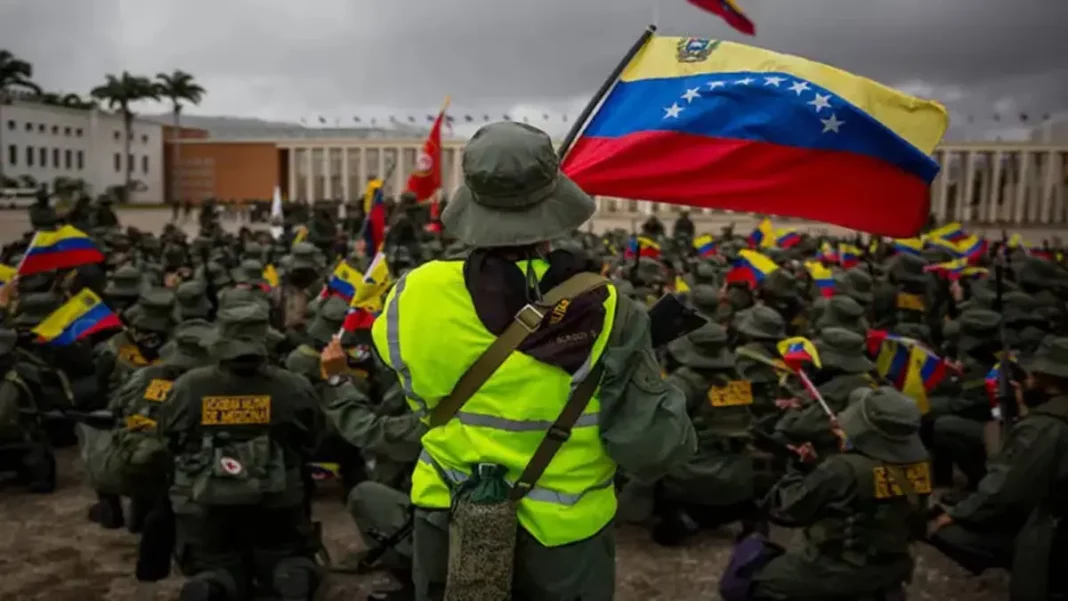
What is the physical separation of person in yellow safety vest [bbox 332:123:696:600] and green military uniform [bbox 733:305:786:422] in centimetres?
398

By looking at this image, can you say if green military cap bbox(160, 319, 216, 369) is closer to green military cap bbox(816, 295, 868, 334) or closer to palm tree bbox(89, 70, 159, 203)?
green military cap bbox(816, 295, 868, 334)

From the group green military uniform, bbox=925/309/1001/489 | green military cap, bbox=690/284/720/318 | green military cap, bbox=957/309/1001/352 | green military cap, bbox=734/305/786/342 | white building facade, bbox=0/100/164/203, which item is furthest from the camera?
white building facade, bbox=0/100/164/203

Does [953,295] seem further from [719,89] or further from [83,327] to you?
[83,327]

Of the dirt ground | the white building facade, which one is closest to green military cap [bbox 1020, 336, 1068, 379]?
the dirt ground

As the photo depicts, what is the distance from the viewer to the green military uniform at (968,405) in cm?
672

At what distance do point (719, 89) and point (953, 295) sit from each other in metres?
7.81

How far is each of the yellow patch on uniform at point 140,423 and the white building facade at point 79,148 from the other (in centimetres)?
5723

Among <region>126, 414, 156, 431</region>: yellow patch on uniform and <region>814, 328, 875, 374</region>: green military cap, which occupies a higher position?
<region>814, 328, 875, 374</region>: green military cap

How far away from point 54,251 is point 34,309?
0.69 m

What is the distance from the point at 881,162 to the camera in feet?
13.2

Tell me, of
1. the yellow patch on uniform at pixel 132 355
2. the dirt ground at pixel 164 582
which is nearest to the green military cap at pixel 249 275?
the yellow patch on uniform at pixel 132 355

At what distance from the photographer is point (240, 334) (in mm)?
4340

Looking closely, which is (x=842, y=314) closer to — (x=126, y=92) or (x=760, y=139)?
(x=760, y=139)

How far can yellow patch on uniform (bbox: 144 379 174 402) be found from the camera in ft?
16.1
